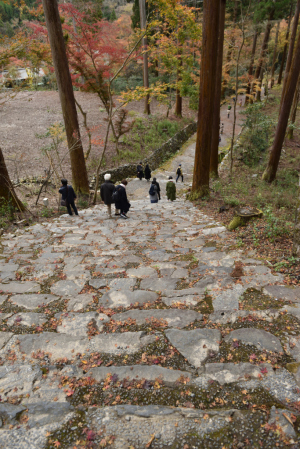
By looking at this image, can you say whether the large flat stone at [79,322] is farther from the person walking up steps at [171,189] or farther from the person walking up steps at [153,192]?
the person walking up steps at [171,189]

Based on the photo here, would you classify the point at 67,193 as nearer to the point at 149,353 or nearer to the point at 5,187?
the point at 5,187

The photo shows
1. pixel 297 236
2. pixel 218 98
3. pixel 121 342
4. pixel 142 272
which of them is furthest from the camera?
pixel 218 98

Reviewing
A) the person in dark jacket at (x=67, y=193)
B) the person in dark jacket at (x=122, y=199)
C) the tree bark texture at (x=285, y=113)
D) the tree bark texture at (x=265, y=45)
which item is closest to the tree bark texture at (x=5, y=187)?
the person in dark jacket at (x=67, y=193)

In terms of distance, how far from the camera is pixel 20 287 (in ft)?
14.0

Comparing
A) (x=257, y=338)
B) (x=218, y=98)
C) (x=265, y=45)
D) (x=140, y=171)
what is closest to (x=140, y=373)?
A: (x=257, y=338)

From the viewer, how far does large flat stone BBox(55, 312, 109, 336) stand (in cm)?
319

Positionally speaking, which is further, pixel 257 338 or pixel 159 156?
pixel 159 156

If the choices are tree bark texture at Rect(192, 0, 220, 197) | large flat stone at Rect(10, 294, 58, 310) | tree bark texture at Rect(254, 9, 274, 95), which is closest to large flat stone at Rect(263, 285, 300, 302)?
large flat stone at Rect(10, 294, 58, 310)

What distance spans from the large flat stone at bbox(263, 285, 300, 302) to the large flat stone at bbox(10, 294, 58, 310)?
3.06 m

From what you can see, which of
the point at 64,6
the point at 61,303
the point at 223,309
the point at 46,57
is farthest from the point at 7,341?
the point at 46,57

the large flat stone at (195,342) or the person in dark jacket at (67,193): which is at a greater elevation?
the large flat stone at (195,342)

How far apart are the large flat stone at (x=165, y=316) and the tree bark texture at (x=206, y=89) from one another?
7.36 metres

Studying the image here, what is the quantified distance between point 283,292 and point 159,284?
1.76 meters

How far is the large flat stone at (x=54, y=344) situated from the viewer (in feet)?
9.27
